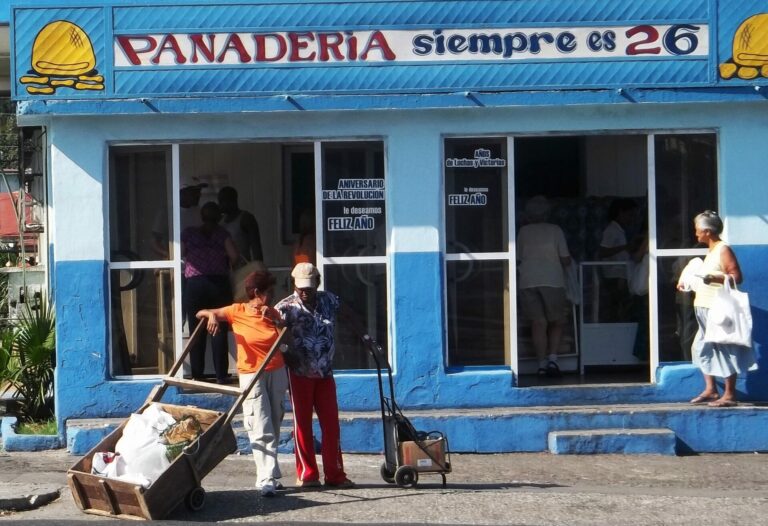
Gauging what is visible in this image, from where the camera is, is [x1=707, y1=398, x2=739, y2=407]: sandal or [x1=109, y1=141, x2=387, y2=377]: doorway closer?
[x1=707, y1=398, x2=739, y2=407]: sandal

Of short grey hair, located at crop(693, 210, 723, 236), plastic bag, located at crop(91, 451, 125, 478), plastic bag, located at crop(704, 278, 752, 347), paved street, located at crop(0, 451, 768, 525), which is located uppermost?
short grey hair, located at crop(693, 210, 723, 236)

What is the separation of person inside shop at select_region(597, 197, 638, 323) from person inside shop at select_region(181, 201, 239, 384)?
12.5 ft

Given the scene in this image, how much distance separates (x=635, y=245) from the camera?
469 inches

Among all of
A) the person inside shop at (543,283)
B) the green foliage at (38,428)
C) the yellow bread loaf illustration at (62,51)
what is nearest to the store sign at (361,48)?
the yellow bread loaf illustration at (62,51)

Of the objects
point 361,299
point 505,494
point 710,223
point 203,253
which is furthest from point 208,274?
point 710,223

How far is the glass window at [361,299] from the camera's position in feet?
35.6

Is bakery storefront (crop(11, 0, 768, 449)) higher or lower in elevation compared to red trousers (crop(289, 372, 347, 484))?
higher

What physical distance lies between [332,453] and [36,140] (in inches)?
258

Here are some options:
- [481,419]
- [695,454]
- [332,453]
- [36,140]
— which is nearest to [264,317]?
[332,453]

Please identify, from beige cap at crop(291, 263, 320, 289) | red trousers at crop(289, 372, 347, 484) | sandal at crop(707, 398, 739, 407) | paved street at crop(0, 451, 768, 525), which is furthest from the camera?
sandal at crop(707, 398, 739, 407)

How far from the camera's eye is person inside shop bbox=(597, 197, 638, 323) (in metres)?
12.2

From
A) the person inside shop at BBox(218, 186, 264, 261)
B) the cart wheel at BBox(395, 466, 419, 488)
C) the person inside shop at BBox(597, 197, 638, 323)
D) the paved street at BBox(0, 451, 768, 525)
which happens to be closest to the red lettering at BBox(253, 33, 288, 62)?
the person inside shop at BBox(218, 186, 264, 261)

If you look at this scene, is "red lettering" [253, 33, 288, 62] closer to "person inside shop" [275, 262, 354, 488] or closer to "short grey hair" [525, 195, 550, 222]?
"person inside shop" [275, 262, 354, 488]

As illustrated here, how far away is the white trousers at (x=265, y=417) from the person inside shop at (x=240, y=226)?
2871 millimetres
